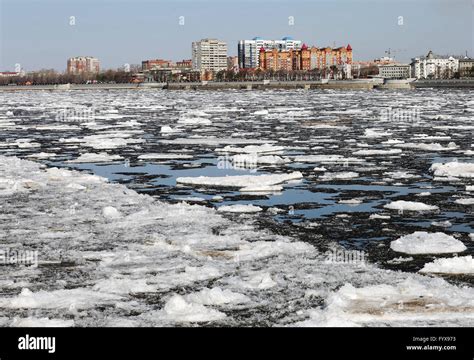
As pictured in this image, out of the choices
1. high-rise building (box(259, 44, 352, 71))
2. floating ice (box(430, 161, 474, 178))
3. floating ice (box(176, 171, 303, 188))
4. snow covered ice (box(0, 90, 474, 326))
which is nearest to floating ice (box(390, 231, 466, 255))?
snow covered ice (box(0, 90, 474, 326))

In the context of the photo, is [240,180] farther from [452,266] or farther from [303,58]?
[303,58]

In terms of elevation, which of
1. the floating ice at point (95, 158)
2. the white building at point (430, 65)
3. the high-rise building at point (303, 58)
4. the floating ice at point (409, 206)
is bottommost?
the floating ice at point (409, 206)

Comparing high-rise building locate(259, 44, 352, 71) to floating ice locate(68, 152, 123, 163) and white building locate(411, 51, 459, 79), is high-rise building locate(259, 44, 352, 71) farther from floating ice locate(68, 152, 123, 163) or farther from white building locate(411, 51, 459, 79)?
floating ice locate(68, 152, 123, 163)

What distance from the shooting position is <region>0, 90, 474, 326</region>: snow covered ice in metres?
5.14

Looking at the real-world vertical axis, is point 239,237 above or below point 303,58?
below

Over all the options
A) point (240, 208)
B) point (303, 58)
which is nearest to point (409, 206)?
point (240, 208)

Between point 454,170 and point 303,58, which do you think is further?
point 303,58

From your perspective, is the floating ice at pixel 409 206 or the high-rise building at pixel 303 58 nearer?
the floating ice at pixel 409 206

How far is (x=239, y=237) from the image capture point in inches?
290

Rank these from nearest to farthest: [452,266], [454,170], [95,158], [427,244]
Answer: [452,266] → [427,244] → [454,170] → [95,158]

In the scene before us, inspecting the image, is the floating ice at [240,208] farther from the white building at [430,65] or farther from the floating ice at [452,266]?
the white building at [430,65]

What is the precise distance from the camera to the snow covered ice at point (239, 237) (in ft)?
16.9

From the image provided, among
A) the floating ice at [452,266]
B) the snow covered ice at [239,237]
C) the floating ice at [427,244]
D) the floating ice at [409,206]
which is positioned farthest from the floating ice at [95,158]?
the floating ice at [452,266]
